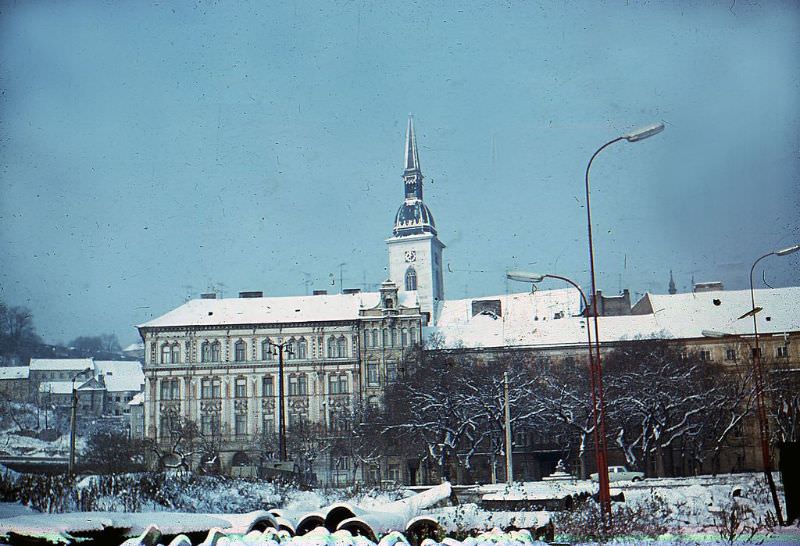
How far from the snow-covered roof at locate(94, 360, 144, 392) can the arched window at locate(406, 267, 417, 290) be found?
19182 millimetres

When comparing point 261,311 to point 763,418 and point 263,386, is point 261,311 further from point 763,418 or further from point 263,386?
point 763,418

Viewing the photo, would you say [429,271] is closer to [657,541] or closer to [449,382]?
[449,382]

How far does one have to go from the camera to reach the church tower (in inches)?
2095

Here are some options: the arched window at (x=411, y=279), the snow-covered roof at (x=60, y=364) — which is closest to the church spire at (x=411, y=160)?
the snow-covered roof at (x=60, y=364)

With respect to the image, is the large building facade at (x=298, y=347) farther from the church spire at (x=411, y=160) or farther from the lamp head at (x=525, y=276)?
the lamp head at (x=525, y=276)

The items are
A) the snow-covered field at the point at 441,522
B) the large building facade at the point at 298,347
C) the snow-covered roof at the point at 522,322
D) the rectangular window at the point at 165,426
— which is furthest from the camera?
the rectangular window at the point at 165,426

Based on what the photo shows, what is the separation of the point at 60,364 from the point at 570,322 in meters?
23.6

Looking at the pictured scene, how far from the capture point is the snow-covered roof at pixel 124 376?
138 ft

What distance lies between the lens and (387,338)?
151ft

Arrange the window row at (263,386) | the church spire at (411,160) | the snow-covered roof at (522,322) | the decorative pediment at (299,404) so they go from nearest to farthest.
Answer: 1. the church spire at (411,160)
2. the snow-covered roof at (522,322)
3. the decorative pediment at (299,404)
4. the window row at (263,386)

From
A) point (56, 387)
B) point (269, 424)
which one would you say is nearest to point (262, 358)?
point (269, 424)

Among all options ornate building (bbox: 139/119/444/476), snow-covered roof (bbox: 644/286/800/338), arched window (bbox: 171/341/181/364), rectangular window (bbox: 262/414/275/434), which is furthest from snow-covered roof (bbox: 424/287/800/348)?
arched window (bbox: 171/341/181/364)

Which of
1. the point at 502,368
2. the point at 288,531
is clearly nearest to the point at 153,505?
the point at 288,531

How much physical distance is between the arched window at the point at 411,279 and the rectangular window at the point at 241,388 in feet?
52.7
